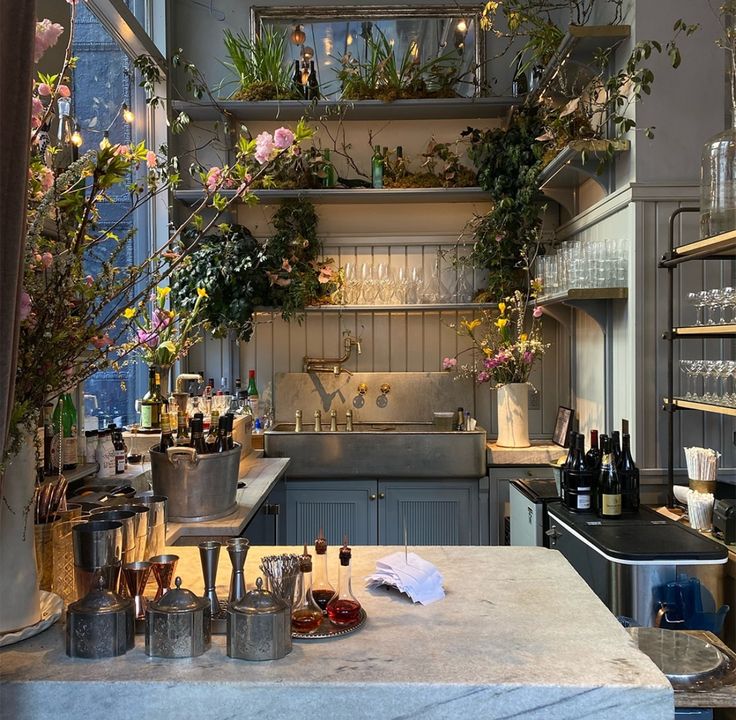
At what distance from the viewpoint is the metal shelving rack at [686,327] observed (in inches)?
95.5

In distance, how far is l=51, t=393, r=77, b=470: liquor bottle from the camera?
8.04 feet

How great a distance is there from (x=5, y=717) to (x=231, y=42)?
4.11 metres

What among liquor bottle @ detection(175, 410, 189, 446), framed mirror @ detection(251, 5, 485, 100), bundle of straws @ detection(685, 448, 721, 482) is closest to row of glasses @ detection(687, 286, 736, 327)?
bundle of straws @ detection(685, 448, 721, 482)

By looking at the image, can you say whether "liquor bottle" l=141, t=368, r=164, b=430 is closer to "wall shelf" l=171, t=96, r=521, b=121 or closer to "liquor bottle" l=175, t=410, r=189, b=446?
"liquor bottle" l=175, t=410, r=189, b=446

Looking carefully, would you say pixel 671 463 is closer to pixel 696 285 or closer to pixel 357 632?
pixel 696 285

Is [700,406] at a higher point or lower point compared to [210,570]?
higher

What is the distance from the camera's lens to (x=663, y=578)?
2.36 m

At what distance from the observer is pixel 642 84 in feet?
9.52

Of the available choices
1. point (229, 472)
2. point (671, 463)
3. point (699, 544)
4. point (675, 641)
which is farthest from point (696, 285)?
point (229, 472)

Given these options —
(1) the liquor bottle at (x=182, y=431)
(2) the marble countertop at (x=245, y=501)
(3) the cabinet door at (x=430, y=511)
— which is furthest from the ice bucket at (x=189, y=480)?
(3) the cabinet door at (x=430, y=511)

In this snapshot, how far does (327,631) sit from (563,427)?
325 centimetres

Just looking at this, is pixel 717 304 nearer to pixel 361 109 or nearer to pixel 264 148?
pixel 264 148

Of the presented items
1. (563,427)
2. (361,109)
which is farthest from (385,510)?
(361,109)

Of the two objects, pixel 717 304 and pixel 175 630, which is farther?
pixel 717 304
